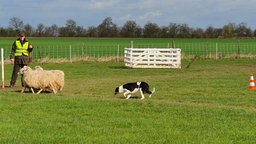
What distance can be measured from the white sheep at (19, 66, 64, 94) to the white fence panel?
17.0 meters

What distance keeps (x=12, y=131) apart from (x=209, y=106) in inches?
234

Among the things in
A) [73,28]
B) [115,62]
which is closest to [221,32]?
[73,28]

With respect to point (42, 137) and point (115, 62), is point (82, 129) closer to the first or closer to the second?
point (42, 137)

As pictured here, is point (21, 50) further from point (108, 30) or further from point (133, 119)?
point (108, 30)

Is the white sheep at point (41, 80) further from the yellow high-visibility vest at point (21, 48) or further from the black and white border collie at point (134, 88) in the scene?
the black and white border collie at point (134, 88)

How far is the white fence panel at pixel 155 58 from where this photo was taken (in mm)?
34094

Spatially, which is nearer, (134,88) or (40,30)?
(134,88)

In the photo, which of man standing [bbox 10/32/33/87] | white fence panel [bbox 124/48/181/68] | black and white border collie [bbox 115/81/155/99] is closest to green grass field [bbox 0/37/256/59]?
white fence panel [bbox 124/48/181/68]

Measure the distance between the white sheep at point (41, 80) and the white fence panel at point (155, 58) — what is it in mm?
17039

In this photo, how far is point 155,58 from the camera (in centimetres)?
3447

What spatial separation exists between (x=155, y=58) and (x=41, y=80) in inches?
706

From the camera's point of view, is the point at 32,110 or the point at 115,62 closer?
the point at 32,110

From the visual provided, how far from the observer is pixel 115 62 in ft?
135

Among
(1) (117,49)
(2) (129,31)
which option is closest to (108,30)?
(2) (129,31)
